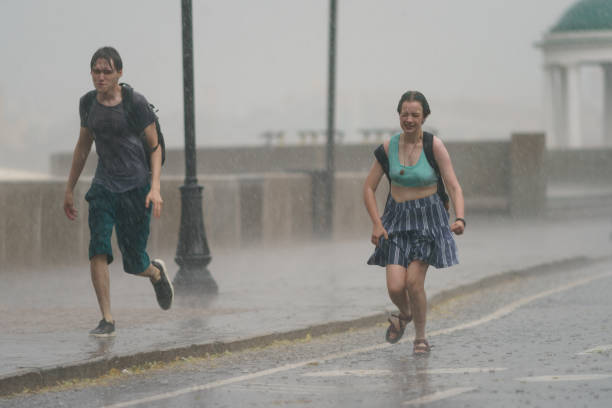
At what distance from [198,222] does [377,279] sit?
7.01ft

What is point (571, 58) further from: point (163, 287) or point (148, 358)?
point (148, 358)

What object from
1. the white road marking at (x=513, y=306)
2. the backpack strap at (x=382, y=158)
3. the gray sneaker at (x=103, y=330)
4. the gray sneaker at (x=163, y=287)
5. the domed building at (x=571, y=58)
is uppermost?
the domed building at (x=571, y=58)

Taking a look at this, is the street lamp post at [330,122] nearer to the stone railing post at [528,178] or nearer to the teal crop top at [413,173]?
the stone railing post at [528,178]

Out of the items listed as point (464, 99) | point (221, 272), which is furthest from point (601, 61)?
point (464, 99)

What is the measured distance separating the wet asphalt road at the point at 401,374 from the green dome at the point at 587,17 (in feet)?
191

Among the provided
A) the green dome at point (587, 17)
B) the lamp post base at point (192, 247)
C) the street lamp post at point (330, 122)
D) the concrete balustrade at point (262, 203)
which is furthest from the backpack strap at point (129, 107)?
the green dome at point (587, 17)

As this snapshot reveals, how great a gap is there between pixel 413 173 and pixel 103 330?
2.30 meters

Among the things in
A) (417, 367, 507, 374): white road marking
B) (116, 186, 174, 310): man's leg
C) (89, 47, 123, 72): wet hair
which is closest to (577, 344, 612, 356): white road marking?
(417, 367, 507, 374): white road marking

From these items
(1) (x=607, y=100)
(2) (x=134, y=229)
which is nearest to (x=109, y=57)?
(2) (x=134, y=229)

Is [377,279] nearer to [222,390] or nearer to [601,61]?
[222,390]

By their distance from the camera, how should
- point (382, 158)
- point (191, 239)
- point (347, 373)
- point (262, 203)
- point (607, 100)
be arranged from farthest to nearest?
point (607, 100), point (262, 203), point (191, 239), point (382, 158), point (347, 373)

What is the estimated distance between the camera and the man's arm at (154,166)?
27.8ft

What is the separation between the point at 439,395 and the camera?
22.3 feet

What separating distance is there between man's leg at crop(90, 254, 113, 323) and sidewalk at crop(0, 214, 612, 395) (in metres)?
0.22
